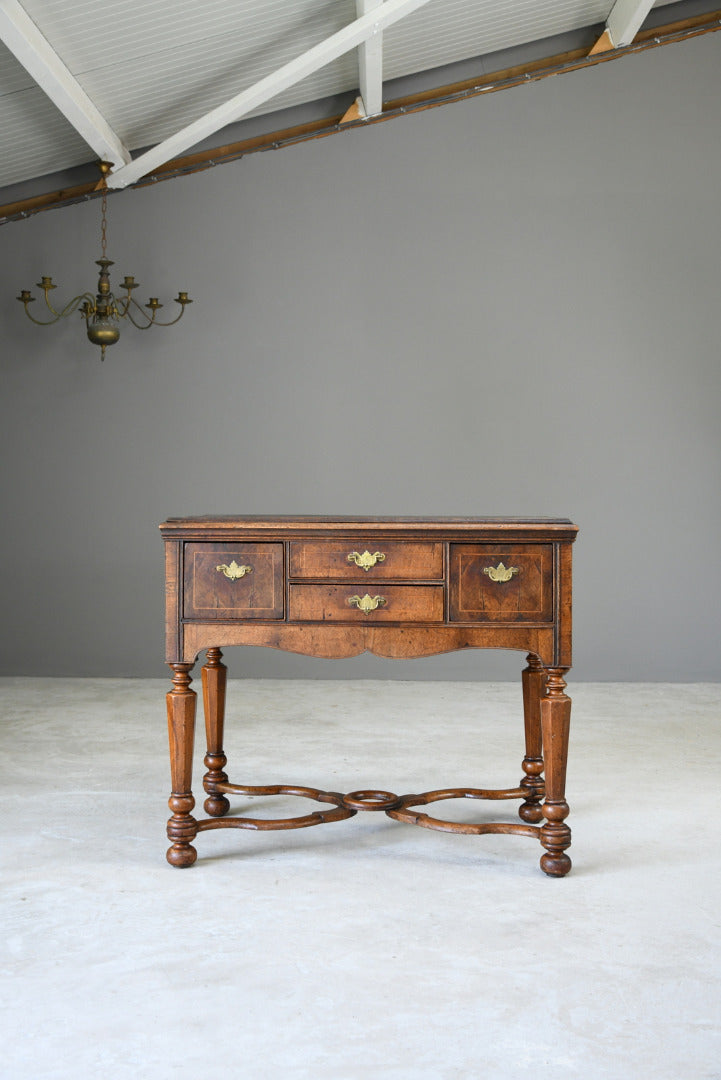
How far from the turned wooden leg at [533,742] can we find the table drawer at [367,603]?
0.52m

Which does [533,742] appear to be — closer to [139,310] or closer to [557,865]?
[557,865]

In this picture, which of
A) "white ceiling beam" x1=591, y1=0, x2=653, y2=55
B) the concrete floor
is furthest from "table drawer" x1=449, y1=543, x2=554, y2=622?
"white ceiling beam" x1=591, y1=0, x2=653, y2=55

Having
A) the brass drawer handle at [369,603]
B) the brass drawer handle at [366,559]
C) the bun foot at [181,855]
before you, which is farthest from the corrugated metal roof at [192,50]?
the bun foot at [181,855]

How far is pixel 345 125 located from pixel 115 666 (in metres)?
3.39

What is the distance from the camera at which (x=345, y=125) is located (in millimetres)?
5844

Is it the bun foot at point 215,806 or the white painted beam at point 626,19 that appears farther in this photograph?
the white painted beam at point 626,19

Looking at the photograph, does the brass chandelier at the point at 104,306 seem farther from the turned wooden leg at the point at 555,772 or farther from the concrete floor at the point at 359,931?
the turned wooden leg at the point at 555,772

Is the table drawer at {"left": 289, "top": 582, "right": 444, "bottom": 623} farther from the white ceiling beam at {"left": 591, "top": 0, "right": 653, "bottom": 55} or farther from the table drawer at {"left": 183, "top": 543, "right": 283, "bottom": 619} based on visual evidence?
the white ceiling beam at {"left": 591, "top": 0, "right": 653, "bottom": 55}

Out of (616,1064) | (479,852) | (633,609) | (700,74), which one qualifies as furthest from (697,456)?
(616,1064)

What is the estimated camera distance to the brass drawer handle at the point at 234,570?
8.70 feet

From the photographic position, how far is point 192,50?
16.2ft

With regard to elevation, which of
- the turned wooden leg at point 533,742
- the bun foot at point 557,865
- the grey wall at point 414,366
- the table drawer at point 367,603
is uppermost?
the grey wall at point 414,366

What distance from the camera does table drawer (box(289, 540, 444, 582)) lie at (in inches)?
103

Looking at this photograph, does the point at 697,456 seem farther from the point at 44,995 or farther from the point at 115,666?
the point at 44,995
